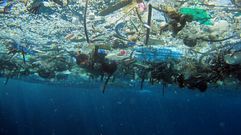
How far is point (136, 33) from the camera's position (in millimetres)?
11414

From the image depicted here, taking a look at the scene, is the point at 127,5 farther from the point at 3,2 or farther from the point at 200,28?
the point at 3,2

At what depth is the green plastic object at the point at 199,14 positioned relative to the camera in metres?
8.16

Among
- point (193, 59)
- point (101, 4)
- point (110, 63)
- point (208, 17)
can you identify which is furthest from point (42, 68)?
point (208, 17)

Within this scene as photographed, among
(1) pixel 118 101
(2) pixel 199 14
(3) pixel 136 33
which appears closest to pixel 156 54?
(3) pixel 136 33

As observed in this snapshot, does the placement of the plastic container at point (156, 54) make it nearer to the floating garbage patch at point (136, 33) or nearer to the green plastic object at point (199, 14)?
the floating garbage patch at point (136, 33)

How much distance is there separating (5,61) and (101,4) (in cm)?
1374

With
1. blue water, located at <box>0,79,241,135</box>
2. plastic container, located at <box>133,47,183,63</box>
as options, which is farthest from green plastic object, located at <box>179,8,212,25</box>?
blue water, located at <box>0,79,241,135</box>

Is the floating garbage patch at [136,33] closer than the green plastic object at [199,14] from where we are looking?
No

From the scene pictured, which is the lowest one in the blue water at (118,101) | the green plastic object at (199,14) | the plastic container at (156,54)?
the blue water at (118,101)

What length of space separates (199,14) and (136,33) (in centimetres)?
315

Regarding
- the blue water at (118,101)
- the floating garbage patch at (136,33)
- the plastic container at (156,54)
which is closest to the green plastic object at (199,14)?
the floating garbage patch at (136,33)

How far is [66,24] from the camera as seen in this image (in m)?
11.4

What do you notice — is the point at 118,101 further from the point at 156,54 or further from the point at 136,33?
the point at 136,33

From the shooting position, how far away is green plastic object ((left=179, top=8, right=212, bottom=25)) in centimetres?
816
